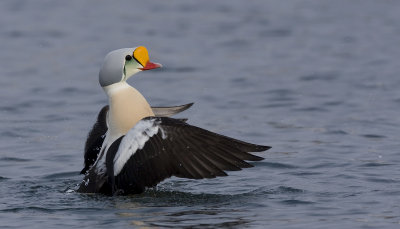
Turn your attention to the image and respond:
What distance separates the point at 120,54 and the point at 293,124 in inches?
142

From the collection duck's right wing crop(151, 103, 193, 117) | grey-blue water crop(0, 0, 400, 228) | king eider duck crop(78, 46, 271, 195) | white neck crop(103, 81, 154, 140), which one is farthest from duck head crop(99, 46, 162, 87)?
grey-blue water crop(0, 0, 400, 228)

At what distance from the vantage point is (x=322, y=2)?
18.5 meters

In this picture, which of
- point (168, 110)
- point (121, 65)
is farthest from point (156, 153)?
point (168, 110)

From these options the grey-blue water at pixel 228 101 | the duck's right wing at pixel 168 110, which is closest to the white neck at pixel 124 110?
the grey-blue water at pixel 228 101

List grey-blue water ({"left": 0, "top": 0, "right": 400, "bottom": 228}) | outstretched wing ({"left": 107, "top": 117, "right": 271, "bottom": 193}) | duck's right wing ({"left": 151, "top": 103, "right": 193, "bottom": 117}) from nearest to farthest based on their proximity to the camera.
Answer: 1. outstretched wing ({"left": 107, "top": 117, "right": 271, "bottom": 193})
2. grey-blue water ({"left": 0, "top": 0, "right": 400, "bottom": 228})
3. duck's right wing ({"left": 151, "top": 103, "right": 193, "bottom": 117})

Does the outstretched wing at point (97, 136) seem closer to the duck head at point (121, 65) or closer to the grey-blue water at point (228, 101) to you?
the grey-blue water at point (228, 101)

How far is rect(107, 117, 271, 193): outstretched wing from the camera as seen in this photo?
7.70m

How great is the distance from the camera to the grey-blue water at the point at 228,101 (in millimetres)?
7883

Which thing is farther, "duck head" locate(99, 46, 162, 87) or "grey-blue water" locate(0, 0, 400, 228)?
"duck head" locate(99, 46, 162, 87)

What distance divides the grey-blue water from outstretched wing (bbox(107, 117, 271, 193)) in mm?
333

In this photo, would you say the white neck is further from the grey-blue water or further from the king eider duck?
the grey-blue water

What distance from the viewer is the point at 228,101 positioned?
12.7m

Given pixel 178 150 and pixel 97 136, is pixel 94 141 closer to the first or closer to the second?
pixel 97 136

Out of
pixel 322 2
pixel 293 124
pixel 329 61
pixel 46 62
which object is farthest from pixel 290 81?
pixel 322 2
